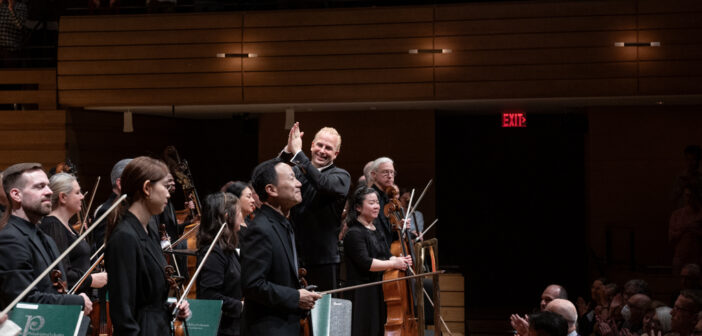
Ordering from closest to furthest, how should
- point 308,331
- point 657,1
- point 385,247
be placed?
1. point 308,331
2. point 385,247
3. point 657,1

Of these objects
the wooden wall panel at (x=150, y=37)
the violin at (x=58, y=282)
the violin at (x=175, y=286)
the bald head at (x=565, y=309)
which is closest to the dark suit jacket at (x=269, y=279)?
the violin at (x=175, y=286)

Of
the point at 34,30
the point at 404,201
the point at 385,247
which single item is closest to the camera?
the point at 385,247

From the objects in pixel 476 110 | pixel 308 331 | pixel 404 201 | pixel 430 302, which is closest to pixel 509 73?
pixel 476 110

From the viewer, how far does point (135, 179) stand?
2.86 meters

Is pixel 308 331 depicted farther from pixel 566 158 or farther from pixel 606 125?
pixel 566 158

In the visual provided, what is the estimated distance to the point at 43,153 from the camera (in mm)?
9625

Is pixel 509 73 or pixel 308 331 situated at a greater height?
pixel 509 73

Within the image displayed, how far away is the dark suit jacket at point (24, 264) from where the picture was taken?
3.06 meters

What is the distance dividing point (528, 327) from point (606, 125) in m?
6.04

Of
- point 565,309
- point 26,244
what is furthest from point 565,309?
point 26,244

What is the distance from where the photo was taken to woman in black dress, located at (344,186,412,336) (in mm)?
5277

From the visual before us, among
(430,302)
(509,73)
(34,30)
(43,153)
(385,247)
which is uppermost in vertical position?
(34,30)

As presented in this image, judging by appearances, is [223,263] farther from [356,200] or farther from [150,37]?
[150,37]

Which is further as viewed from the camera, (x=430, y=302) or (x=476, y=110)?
(x=476, y=110)
